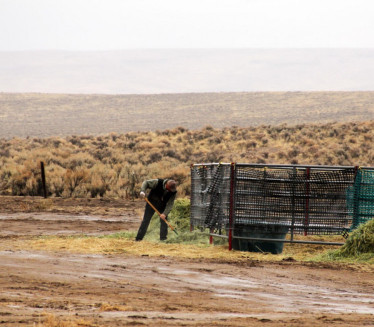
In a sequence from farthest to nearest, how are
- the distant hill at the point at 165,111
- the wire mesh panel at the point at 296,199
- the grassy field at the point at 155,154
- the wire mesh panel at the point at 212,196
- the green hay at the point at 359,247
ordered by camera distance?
the distant hill at the point at 165,111 < the grassy field at the point at 155,154 < the wire mesh panel at the point at 212,196 < the wire mesh panel at the point at 296,199 < the green hay at the point at 359,247

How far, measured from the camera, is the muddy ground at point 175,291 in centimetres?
787

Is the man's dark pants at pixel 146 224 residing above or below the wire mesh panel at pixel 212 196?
below

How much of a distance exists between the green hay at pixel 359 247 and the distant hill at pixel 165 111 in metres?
69.8

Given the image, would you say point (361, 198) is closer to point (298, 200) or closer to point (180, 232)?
point (298, 200)

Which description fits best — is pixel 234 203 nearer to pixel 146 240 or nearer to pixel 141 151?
pixel 146 240

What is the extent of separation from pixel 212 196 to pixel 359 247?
115 inches

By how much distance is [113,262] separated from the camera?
42.3ft

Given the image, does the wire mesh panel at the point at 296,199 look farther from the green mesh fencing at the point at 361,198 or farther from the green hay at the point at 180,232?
the green hay at the point at 180,232

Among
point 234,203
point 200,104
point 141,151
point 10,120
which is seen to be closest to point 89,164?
point 141,151

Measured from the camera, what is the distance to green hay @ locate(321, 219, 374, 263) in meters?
13.8

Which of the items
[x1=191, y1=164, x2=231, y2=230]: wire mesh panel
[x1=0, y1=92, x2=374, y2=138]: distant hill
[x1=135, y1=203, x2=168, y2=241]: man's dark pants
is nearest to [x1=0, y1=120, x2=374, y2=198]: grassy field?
[x1=135, y1=203, x2=168, y2=241]: man's dark pants

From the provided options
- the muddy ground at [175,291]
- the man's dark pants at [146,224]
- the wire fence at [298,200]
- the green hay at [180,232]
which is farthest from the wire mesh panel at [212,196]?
the muddy ground at [175,291]

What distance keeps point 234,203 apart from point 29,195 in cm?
1813

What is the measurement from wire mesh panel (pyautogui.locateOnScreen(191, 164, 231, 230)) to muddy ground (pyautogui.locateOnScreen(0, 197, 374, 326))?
1.62 metres
